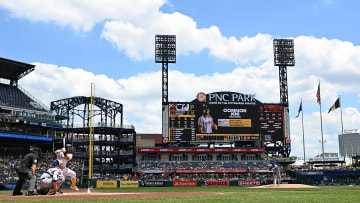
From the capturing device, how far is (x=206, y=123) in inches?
2630

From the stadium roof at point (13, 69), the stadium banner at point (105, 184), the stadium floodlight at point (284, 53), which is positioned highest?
the stadium floodlight at point (284, 53)

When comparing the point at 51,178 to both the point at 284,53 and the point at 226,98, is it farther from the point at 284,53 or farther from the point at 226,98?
the point at 284,53

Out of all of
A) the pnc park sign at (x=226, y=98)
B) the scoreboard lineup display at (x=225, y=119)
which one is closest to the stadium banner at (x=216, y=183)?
the scoreboard lineup display at (x=225, y=119)

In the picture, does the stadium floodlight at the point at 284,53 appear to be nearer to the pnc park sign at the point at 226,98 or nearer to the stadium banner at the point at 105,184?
the pnc park sign at the point at 226,98

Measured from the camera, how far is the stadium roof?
6926 cm

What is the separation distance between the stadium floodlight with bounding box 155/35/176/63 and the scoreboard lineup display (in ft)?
32.3

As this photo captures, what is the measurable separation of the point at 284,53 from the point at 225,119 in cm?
1963

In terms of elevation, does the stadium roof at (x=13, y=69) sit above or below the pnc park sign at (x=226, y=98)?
above

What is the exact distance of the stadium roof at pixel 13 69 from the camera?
69262mm

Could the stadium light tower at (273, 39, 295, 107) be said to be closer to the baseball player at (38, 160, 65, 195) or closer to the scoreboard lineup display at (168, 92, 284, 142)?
the scoreboard lineup display at (168, 92, 284, 142)

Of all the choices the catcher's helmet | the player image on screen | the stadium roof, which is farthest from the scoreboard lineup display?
the catcher's helmet

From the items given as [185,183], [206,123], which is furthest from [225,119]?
[185,183]

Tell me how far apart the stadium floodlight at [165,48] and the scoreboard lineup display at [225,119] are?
9.83 m

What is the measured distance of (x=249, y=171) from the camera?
6906cm
